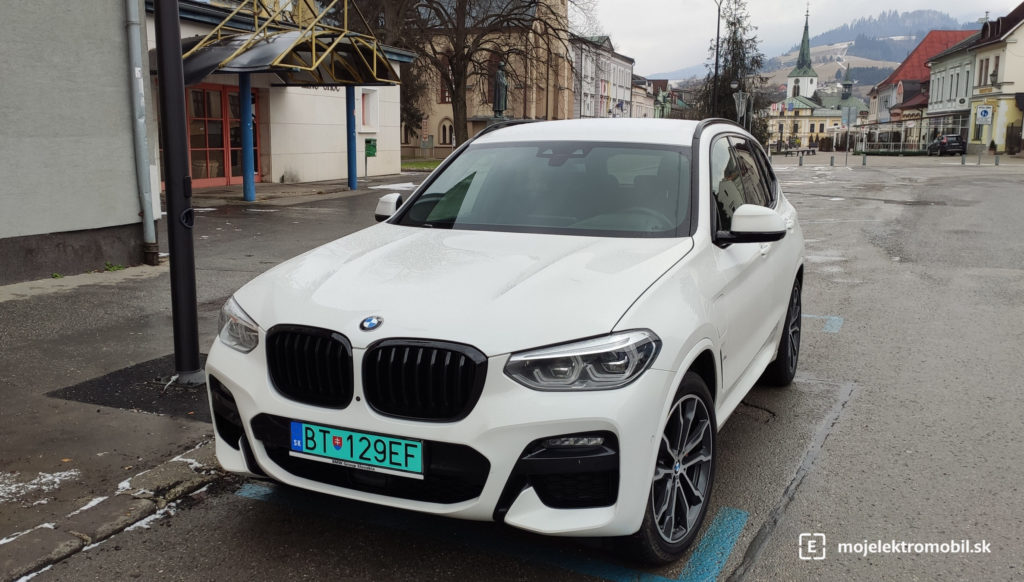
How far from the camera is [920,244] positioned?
1278 centimetres

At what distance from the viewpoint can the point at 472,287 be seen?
127 inches

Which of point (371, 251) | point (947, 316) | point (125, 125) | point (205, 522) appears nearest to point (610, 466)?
point (371, 251)

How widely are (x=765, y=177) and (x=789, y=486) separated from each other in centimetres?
233

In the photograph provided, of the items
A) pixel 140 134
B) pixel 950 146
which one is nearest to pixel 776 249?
pixel 140 134

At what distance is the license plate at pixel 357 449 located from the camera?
290 cm

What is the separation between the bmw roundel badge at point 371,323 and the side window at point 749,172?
2574 millimetres

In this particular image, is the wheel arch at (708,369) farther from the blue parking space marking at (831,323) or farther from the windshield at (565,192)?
the blue parking space marking at (831,323)

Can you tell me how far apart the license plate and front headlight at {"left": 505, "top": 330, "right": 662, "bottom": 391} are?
44cm

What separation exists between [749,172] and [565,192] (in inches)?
56.9

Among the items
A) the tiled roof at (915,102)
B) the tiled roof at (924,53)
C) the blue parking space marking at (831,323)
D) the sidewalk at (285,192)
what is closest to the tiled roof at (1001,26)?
the tiled roof at (915,102)

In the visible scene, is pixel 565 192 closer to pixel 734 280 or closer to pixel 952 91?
pixel 734 280

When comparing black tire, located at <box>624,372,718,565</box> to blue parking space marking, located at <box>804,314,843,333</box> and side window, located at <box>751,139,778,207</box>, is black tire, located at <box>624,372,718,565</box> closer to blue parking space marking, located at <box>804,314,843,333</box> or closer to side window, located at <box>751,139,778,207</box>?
side window, located at <box>751,139,778,207</box>

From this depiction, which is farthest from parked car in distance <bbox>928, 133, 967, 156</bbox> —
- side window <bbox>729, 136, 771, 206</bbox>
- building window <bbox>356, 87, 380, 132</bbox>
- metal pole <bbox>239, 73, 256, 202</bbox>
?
side window <bbox>729, 136, 771, 206</bbox>

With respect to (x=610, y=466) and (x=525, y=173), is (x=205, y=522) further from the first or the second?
(x=525, y=173)
